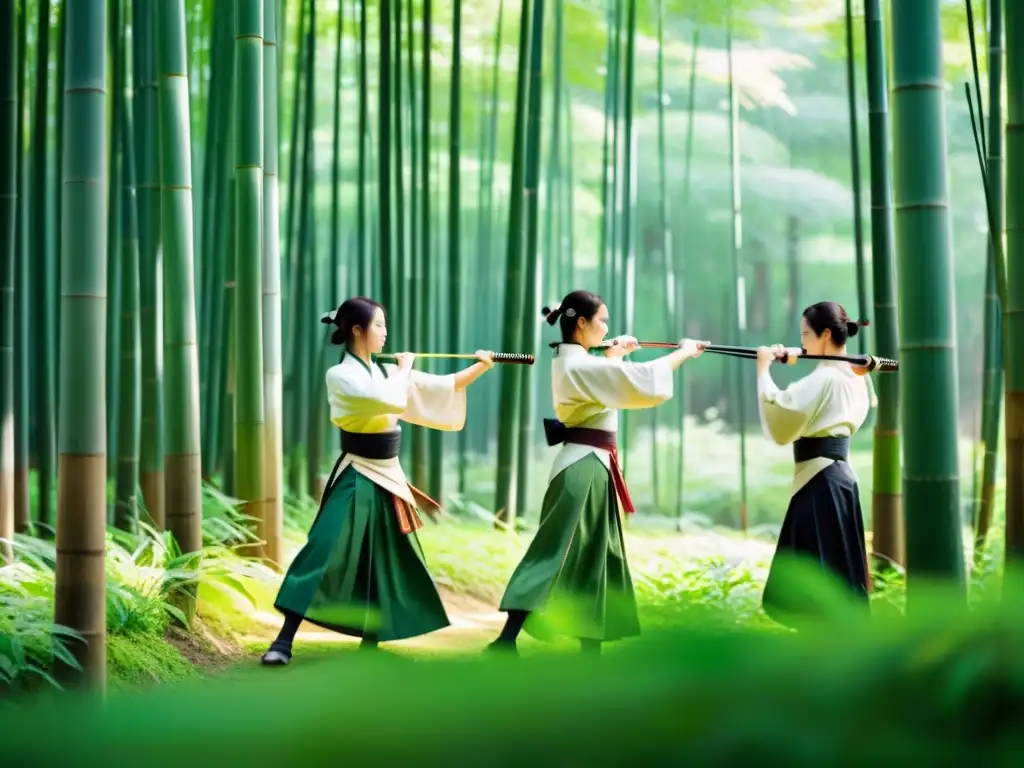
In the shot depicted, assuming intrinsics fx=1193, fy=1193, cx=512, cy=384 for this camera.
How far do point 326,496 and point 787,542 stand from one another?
1683 millimetres

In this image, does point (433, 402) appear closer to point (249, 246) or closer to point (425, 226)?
point (249, 246)

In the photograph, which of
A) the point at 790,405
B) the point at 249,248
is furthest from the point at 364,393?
the point at 790,405

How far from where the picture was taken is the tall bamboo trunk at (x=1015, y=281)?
2.74 m

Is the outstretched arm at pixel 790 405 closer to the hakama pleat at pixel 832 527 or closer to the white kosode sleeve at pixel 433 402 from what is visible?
the hakama pleat at pixel 832 527

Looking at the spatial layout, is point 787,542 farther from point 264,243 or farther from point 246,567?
point 264,243

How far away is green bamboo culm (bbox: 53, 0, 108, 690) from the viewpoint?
2871mm

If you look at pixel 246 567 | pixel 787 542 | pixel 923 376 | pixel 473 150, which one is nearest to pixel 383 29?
pixel 246 567

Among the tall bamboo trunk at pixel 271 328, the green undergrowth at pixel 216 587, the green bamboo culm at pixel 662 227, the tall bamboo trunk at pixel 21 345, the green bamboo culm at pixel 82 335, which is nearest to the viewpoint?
the green bamboo culm at pixel 82 335

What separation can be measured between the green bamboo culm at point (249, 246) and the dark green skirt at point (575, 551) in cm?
144

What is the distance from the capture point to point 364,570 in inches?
169

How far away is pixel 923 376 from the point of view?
2572mm

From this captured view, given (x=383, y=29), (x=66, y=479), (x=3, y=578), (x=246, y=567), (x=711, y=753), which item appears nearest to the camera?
(x=711, y=753)

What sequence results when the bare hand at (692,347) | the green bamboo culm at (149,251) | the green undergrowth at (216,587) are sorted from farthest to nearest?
the green bamboo culm at (149,251)
the bare hand at (692,347)
the green undergrowth at (216,587)

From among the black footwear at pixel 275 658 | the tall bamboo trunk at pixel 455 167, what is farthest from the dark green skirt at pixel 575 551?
the tall bamboo trunk at pixel 455 167
